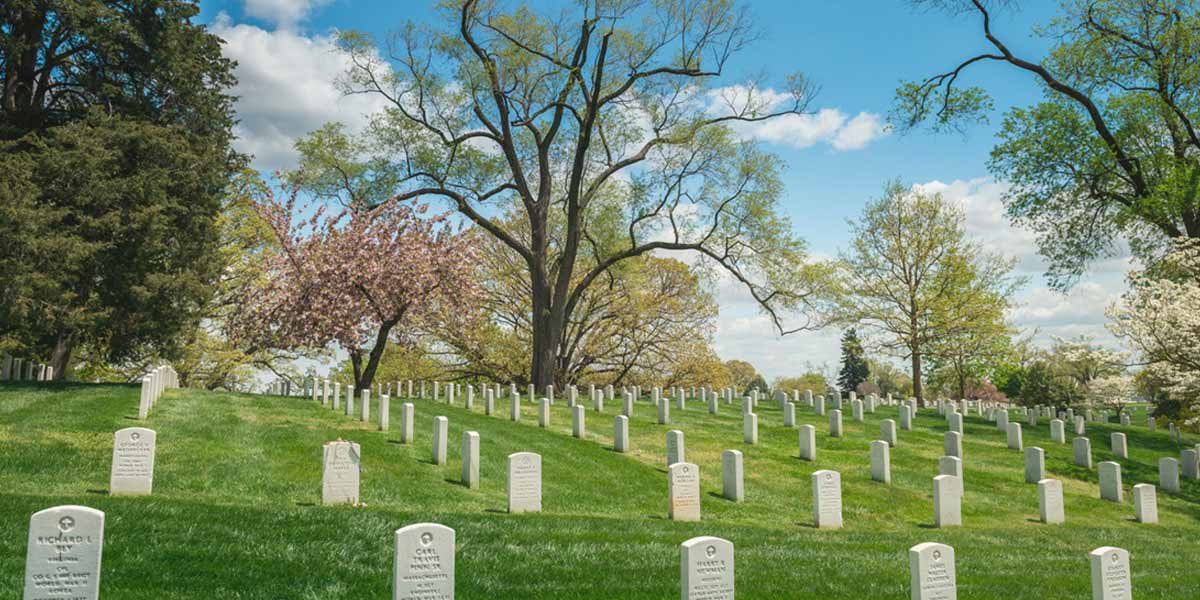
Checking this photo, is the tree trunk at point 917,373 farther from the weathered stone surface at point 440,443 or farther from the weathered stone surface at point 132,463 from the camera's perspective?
the weathered stone surface at point 132,463

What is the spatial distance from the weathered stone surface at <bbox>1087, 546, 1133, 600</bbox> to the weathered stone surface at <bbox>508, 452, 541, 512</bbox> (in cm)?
637

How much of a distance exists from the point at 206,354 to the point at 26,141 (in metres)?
12.8

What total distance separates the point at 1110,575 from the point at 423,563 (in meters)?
5.31

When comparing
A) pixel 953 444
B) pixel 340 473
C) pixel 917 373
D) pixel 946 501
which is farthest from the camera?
pixel 917 373

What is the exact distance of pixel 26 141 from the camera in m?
20.8

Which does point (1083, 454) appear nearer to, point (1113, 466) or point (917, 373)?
point (1113, 466)

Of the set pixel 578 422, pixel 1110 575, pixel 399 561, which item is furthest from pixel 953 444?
pixel 399 561

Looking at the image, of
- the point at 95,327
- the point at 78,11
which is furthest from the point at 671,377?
the point at 78,11

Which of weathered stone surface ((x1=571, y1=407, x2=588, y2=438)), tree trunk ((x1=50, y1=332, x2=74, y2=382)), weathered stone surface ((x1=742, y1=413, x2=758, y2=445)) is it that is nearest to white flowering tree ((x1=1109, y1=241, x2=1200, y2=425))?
weathered stone surface ((x1=742, y1=413, x2=758, y2=445))

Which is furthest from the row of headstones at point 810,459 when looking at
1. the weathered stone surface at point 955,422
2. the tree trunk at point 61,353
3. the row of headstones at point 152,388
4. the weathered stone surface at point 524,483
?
the tree trunk at point 61,353

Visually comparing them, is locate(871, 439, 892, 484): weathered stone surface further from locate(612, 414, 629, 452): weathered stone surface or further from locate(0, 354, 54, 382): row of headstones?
locate(0, 354, 54, 382): row of headstones

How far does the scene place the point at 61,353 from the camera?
22891 mm

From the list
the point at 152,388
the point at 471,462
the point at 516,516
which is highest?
the point at 152,388

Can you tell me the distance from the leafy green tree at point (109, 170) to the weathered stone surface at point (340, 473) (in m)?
11.9
